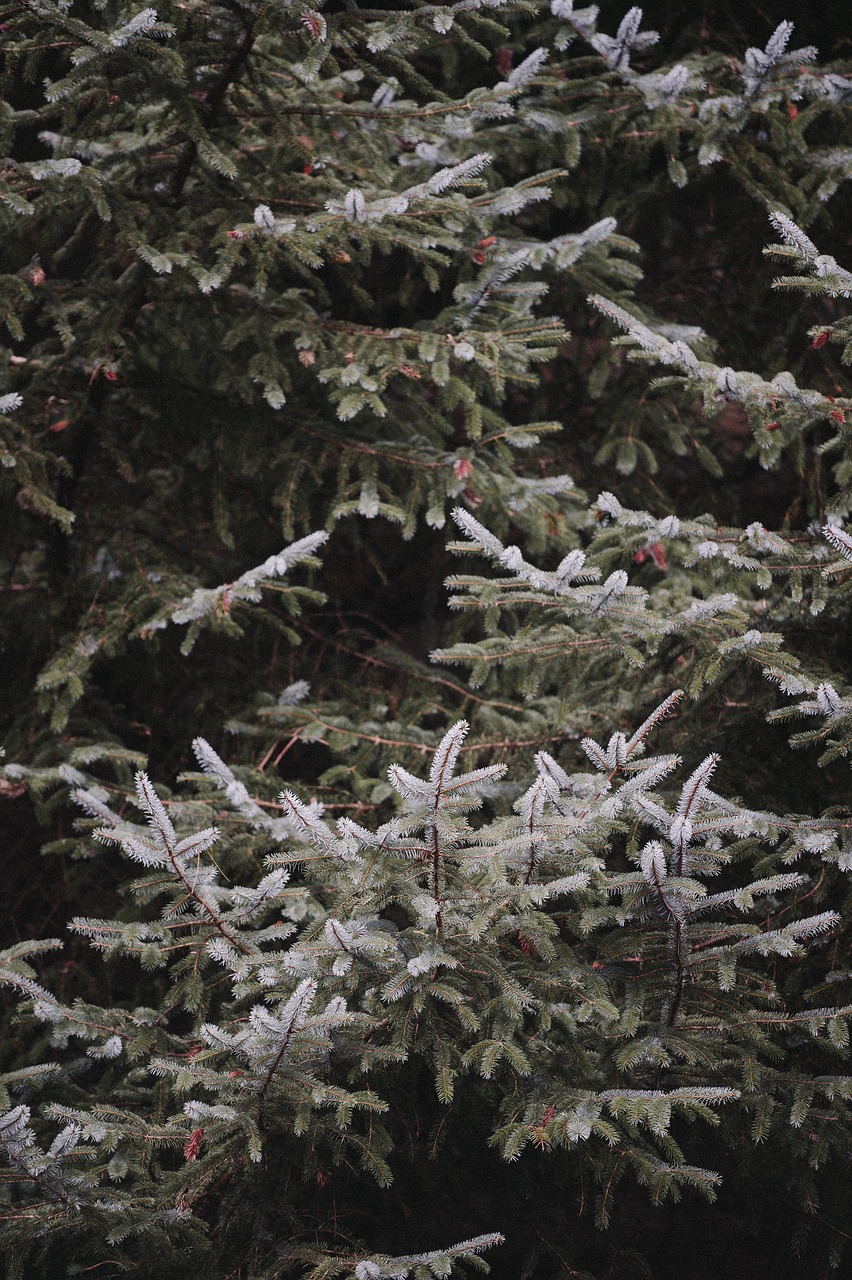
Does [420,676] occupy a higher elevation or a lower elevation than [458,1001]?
lower

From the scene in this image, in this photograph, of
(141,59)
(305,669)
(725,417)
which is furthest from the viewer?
(725,417)

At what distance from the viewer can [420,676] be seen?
4.14m

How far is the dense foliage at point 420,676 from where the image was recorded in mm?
2375

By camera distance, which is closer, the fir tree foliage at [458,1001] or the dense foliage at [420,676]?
the fir tree foliage at [458,1001]

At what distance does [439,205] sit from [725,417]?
377 centimetres

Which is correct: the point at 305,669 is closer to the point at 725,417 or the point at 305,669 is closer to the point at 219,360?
the point at 219,360

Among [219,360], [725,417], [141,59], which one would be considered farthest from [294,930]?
[725,417]

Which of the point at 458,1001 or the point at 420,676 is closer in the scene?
the point at 458,1001

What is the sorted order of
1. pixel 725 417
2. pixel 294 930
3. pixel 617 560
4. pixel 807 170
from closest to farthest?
pixel 294 930
pixel 617 560
pixel 807 170
pixel 725 417

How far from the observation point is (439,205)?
10.7ft

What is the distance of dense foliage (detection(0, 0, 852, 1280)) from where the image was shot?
2.38 m

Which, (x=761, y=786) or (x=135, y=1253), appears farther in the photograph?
(x=761, y=786)

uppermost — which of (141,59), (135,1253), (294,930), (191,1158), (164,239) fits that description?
(141,59)

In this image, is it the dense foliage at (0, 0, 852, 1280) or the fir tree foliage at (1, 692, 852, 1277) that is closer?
the fir tree foliage at (1, 692, 852, 1277)
